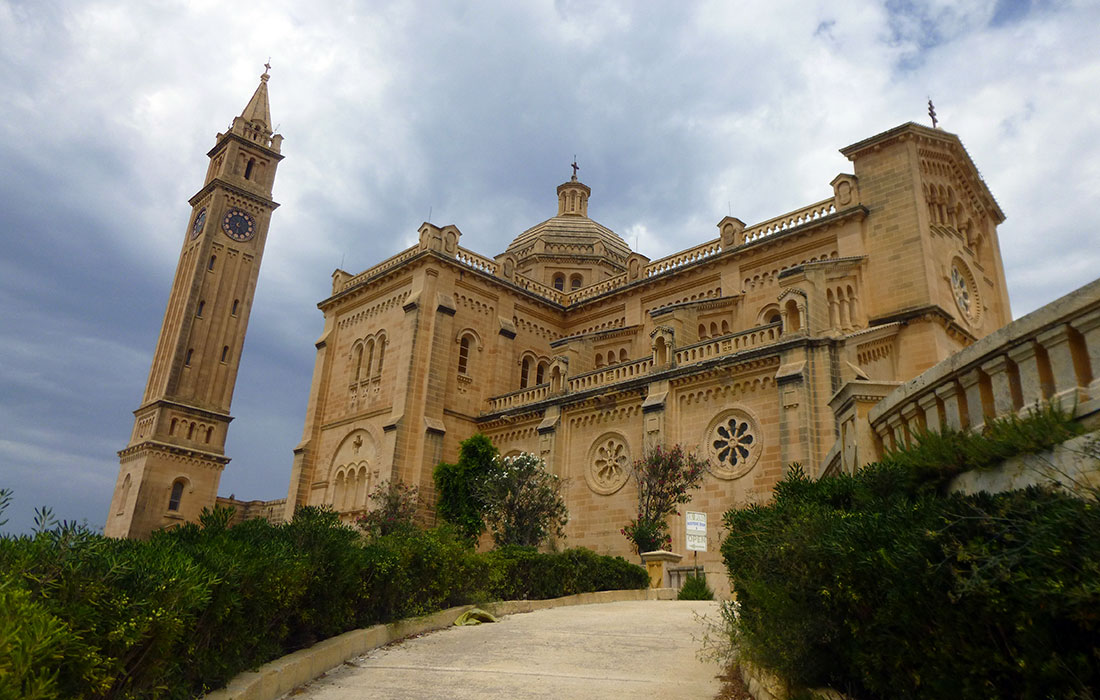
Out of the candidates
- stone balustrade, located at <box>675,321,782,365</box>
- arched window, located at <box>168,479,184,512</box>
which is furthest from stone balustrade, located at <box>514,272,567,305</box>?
arched window, located at <box>168,479,184,512</box>

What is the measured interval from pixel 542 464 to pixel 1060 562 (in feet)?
69.5

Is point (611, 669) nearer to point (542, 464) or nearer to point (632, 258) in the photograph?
point (542, 464)

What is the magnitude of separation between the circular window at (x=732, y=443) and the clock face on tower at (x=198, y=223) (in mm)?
38279

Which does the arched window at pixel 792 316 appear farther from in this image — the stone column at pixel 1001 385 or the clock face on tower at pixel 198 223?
the clock face on tower at pixel 198 223

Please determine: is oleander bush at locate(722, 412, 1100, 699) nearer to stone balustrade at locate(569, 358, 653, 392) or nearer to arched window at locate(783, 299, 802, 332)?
arched window at locate(783, 299, 802, 332)

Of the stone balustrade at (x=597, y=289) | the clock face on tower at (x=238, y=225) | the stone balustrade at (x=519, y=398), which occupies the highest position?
the clock face on tower at (x=238, y=225)

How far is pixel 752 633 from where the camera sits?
6156mm

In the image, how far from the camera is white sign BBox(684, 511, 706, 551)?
1744 centimetres

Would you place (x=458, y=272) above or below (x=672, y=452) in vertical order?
above


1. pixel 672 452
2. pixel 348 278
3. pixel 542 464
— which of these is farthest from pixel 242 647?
pixel 348 278

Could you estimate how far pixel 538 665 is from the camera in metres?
7.84

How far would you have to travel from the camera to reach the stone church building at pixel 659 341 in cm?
1995

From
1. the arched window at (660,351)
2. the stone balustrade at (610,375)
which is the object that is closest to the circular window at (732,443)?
the arched window at (660,351)

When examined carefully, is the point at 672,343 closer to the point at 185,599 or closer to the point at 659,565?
the point at 659,565
